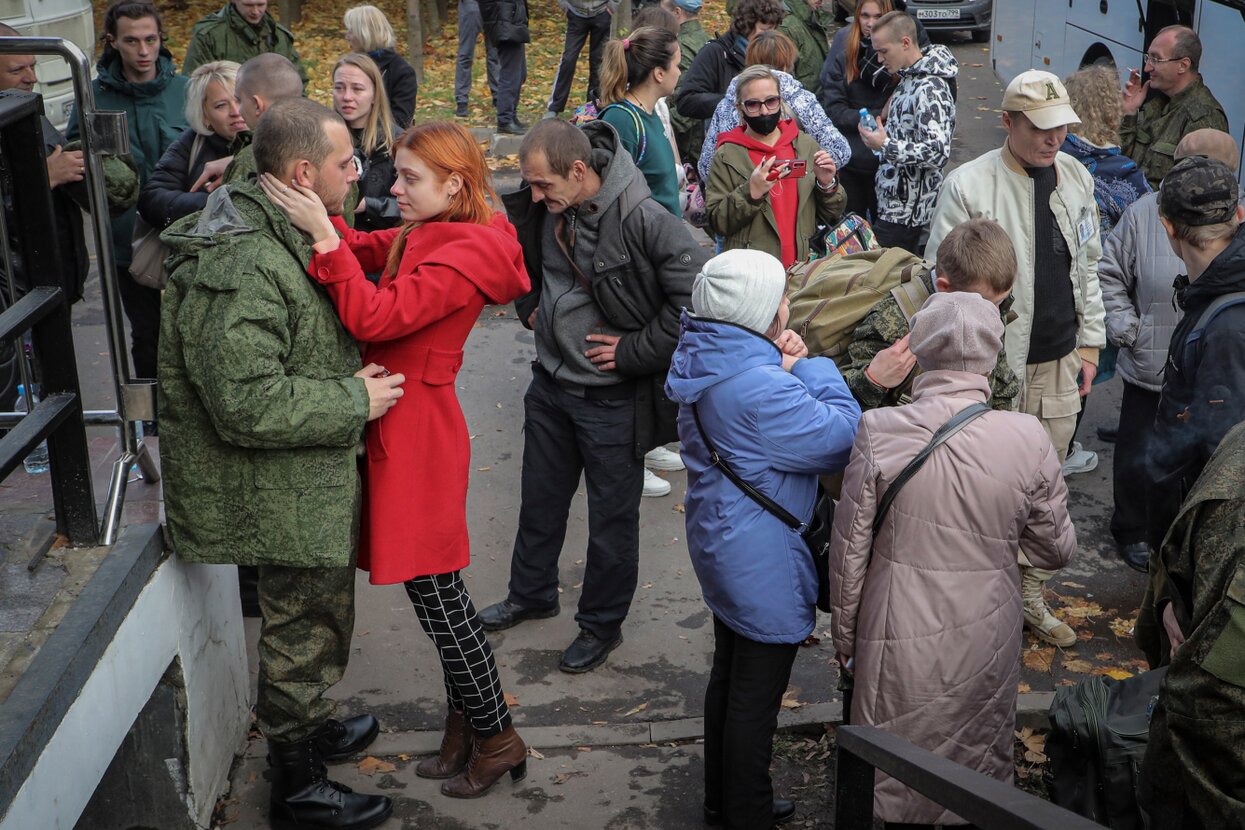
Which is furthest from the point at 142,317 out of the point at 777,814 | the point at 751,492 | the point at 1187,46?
the point at 1187,46

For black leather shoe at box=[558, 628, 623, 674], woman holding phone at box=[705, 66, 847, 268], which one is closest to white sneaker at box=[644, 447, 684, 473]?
woman holding phone at box=[705, 66, 847, 268]

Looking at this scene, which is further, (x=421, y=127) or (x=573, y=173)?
(x=573, y=173)

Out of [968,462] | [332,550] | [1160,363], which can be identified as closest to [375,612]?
[332,550]

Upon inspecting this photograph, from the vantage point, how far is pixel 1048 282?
4875 millimetres

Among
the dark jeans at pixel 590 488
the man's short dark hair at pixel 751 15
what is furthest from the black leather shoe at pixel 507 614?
the man's short dark hair at pixel 751 15

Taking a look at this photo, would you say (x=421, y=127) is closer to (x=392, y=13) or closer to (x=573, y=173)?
(x=573, y=173)

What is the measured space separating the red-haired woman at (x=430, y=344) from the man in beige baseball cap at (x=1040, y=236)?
1.93 meters

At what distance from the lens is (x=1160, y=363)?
208 inches

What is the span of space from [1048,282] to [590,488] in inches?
76.6

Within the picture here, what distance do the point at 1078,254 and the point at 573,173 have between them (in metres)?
2.02

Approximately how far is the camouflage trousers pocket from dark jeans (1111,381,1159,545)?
10.3ft

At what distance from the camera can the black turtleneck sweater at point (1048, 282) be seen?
482 cm

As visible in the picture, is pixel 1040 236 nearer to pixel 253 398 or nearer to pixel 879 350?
pixel 879 350

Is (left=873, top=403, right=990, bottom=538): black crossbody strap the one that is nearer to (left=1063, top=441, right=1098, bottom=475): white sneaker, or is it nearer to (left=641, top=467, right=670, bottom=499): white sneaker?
(left=641, top=467, right=670, bottom=499): white sneaker
